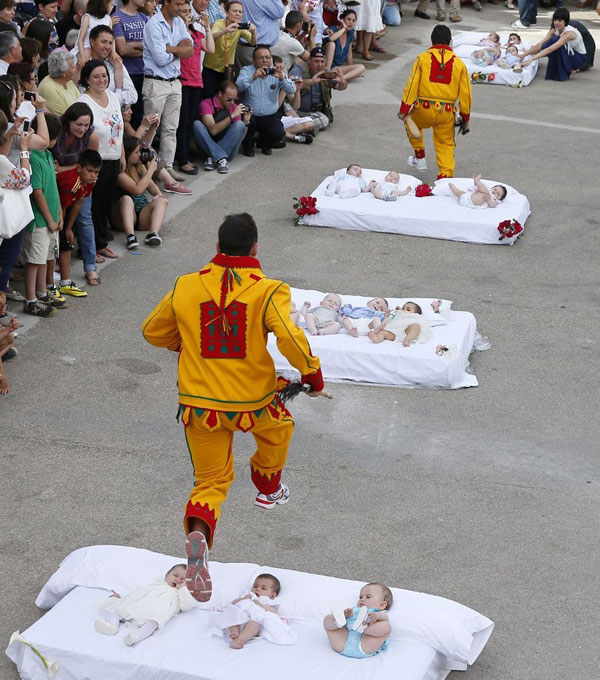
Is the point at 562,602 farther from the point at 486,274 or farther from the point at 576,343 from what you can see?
the point at 486,274

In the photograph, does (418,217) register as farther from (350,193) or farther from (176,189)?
(176,189)

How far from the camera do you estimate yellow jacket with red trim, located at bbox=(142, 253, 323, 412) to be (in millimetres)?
5164

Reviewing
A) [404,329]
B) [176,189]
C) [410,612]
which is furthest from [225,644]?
[176,189]

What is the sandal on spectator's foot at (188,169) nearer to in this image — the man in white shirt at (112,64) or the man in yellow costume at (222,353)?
the man in white shirt at (112,64)

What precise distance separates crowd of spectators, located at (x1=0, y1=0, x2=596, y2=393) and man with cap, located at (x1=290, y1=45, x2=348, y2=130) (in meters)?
0.02

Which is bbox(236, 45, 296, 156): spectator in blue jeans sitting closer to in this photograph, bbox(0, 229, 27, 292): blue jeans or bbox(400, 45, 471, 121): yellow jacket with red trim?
bbox(400, 45, 471, 121): yellow jacket with red trim

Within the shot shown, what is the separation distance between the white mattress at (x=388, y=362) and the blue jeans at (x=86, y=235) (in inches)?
92.0

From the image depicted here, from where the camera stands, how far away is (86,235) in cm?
999

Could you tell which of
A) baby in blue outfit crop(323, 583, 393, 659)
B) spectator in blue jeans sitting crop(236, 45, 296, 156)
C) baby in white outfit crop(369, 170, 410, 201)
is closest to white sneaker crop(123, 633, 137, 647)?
baby in blue outfit crop(323, 583, 393, 659)

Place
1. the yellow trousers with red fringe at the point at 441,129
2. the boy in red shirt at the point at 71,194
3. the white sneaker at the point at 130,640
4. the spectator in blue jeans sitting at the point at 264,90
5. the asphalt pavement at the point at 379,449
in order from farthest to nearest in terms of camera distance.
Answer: the spectator in blue jeans sitting at the point at 264,90 → the yellow trousers with red fringe at the point at 441,129 → the boy in red shirt at the point at 71,194 → the asphalt pavement at the point at 379,449 → the white sneaker at the point at 130,640

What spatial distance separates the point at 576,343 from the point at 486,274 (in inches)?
71.6

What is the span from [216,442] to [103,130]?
18.1 ft

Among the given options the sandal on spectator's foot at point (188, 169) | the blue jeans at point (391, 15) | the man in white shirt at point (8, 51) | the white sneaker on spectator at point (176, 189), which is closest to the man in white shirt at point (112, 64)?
the man in white shirt at point (8, 51)

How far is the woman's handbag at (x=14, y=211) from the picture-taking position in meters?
8.27
